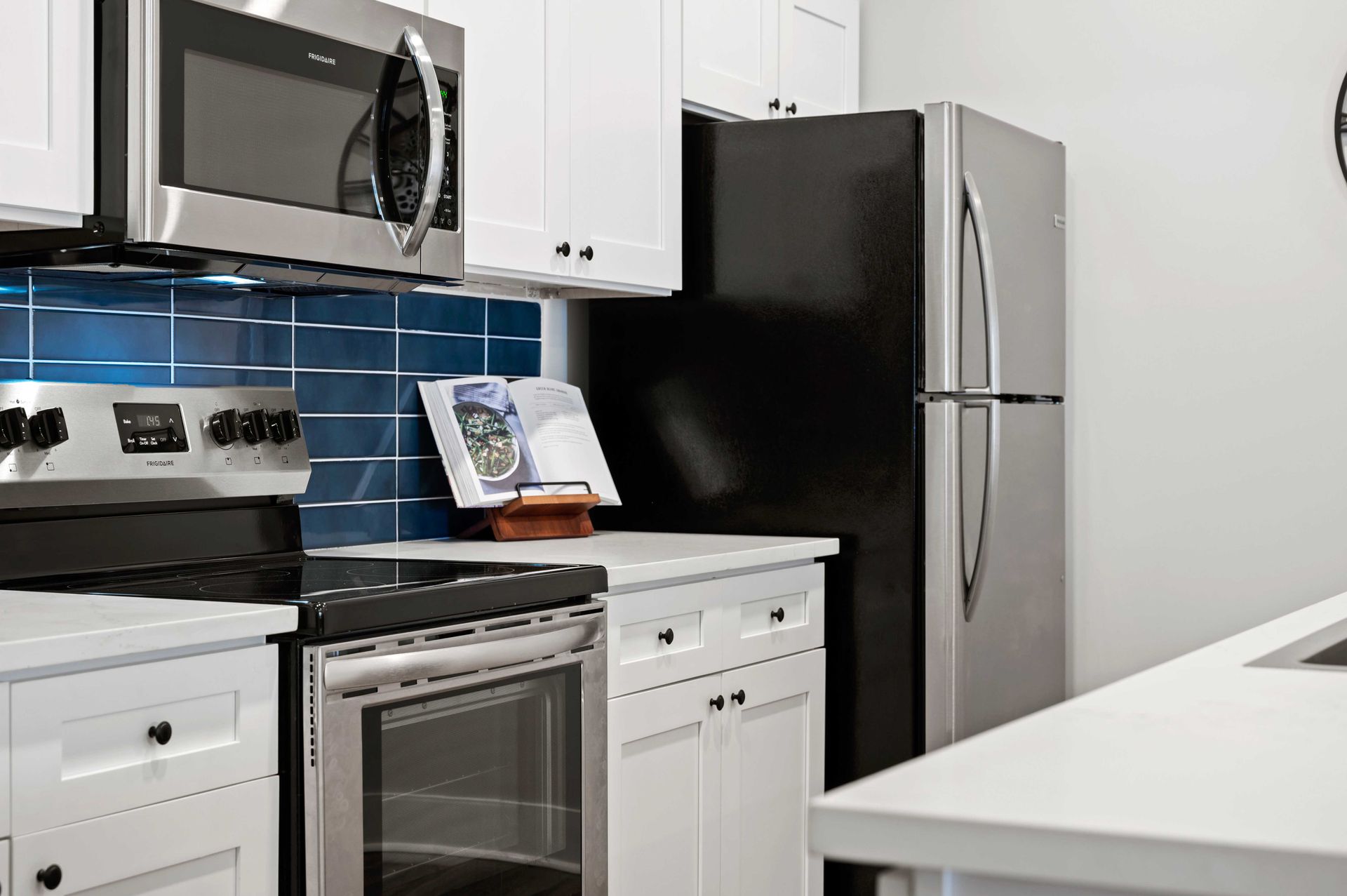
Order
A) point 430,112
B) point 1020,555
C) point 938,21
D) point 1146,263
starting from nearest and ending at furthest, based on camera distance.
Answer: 1. point 430,112
2. point 1020,555
3. point 1146,263
4. point 938,21

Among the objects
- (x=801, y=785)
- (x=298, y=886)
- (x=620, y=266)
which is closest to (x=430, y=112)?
(x=620, y=266)

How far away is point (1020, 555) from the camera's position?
9.81 feet

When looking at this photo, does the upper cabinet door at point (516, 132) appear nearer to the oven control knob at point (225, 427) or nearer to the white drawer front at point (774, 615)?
the oven control knob at point (225, 427)

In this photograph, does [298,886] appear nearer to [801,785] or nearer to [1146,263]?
[801,785]

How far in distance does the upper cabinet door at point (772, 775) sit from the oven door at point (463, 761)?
39 cm

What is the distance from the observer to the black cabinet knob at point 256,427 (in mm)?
2297

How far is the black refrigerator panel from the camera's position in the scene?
2.79 meters

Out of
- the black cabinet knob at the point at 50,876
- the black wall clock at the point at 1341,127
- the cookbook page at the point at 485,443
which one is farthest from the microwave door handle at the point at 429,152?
the black wall clock at the point at 1341,127

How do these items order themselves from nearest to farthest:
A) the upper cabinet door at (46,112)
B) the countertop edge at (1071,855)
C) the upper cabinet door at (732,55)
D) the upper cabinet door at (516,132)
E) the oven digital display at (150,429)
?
the countertop edge at (1071,855) < the upper cabinet door at (46,112) < the oven digital display at (150,429) < the upper cabinet door at (516,132) < the upper cabinet door at (732,55)

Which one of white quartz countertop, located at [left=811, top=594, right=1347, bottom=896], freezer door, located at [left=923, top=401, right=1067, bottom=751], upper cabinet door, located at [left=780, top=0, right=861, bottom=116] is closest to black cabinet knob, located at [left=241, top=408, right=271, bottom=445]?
freezer door, located at [left=923, top=401, right=1067, bottom=751]

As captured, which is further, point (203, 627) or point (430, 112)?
point (430, 112)

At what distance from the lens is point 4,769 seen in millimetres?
1380

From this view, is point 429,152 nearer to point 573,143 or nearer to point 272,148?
point 272,148

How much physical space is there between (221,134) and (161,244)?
20 cm
